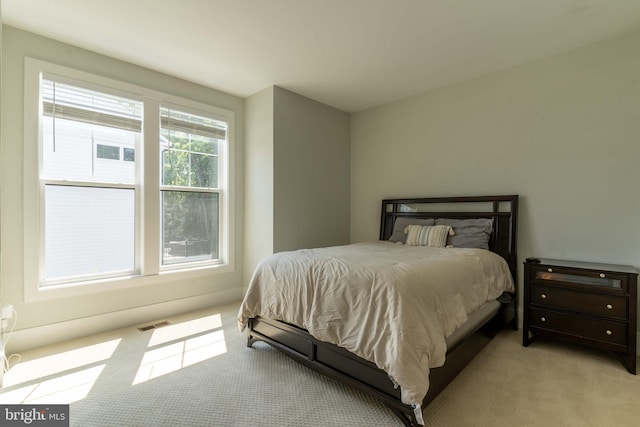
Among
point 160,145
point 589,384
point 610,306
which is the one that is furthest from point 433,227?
point 160,145

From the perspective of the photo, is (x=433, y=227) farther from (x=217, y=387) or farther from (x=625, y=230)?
(x=217, y=387)

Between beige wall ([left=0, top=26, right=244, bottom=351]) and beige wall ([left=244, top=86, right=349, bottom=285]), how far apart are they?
0.88m

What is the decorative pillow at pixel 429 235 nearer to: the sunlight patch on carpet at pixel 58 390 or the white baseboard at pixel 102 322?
the white baseboard at pixel 102 322

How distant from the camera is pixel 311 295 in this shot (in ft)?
6.53

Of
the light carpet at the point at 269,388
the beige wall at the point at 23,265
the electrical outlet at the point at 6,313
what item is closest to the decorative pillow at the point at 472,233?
the light carpet at the point at 269,388

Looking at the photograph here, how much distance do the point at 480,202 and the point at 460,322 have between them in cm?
189

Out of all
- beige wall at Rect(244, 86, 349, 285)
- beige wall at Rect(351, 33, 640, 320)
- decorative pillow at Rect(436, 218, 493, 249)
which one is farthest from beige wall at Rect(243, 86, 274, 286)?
decorative pillow at Rect(436, 218, 493, 249)

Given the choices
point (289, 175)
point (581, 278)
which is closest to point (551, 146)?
point (581, 278)

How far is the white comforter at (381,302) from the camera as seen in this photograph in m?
1.52

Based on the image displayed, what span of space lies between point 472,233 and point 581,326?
1.12 meters

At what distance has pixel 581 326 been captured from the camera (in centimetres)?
234

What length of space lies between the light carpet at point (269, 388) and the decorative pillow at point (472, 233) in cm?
94

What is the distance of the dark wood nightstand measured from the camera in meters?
2.17

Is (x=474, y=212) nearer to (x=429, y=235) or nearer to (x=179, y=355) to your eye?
(x=429, y=235)
